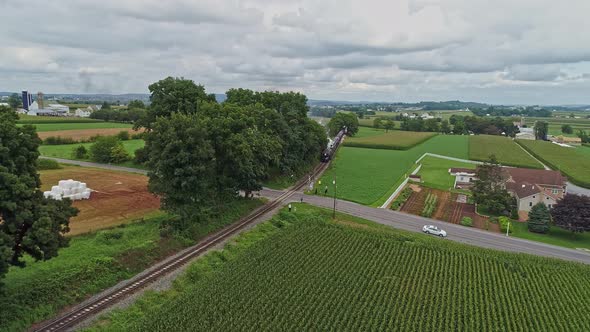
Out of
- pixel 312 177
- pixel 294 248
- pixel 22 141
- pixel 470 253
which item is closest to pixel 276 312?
pixel 294 248

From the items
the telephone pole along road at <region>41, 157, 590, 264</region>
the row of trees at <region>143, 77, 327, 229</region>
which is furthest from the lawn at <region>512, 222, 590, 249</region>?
the row of trees at <region>143, 77, 327, 229</region>

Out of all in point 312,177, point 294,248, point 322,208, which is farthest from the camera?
point 312,177

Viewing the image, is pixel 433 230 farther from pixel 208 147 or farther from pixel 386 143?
pixel 386 143

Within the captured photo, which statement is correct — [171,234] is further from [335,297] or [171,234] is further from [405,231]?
[405,231]

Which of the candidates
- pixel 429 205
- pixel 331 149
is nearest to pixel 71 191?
pixel 429 205

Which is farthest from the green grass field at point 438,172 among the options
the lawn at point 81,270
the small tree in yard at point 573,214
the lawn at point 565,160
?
the lawn at point 81,270

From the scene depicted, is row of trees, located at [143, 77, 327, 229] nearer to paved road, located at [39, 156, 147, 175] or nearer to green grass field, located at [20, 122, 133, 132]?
paved road, located at [39, 156, 147, 175]
